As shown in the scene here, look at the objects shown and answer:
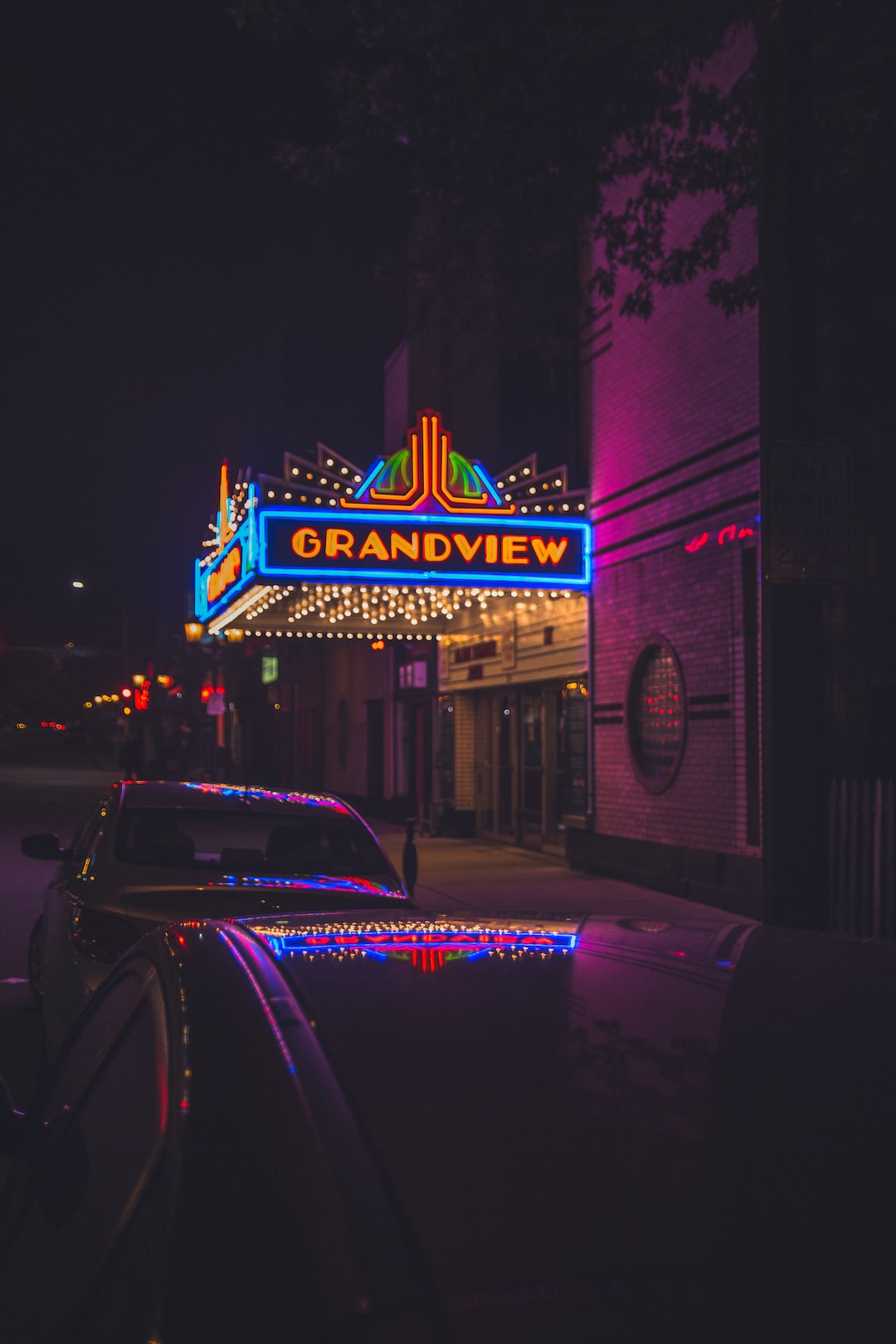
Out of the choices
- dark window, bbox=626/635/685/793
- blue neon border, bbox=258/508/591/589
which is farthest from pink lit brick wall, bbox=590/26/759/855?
blue neon border, bbox=258/508/591/589

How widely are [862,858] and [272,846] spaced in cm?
561

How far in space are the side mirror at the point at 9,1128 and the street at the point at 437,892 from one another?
2.46 meters

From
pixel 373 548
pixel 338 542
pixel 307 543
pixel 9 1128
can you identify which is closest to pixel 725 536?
pixel 373 548

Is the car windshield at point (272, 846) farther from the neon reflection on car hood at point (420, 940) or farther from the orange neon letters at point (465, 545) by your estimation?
the orange neon letters at point (465, 545)

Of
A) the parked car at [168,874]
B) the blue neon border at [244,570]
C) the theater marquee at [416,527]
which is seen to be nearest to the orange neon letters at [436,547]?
the theater marquee at [416,527]

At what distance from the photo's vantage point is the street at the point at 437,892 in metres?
8.05

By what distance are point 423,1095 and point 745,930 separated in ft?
4.15

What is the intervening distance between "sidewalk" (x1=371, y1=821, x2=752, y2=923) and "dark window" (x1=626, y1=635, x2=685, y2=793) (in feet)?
4.70

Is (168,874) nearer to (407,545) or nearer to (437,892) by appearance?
(437,892)

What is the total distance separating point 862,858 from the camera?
416 inches

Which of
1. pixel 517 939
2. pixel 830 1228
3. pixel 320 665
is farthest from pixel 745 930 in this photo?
pixel 320 665

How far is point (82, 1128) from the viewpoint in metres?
2.64

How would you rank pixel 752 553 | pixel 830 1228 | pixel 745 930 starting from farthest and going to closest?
pixel 752 553 < pixel 745 930 < pixel 830 1228

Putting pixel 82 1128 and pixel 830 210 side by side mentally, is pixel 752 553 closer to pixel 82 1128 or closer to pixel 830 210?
pixel 830 210
